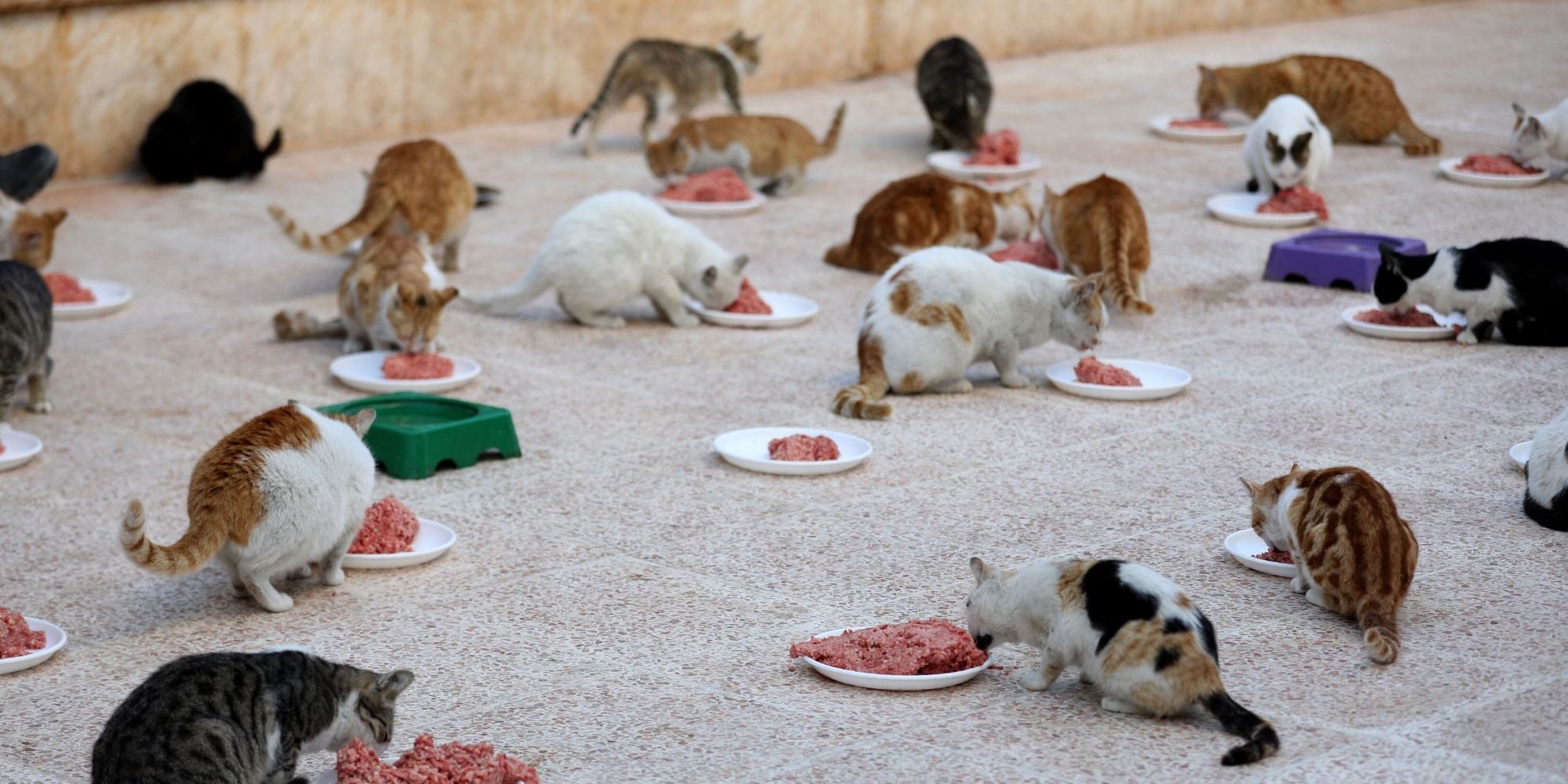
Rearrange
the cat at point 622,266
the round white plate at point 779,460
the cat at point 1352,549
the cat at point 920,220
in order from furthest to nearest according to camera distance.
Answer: the cat at point 920,220, the cat at point 622,266, the round white plate at point 779,460, the cat at point 1352,549

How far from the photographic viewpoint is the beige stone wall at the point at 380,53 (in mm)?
13266

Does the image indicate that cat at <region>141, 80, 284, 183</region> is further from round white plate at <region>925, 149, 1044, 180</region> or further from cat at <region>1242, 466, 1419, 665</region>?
cat at <region>1242, 466, 1419, 665</region>

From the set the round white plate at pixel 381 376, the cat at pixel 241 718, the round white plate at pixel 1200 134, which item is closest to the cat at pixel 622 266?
the round white plate at pixel 381 376

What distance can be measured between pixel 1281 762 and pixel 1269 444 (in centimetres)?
326

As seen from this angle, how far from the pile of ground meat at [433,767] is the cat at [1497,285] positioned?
20.1ft

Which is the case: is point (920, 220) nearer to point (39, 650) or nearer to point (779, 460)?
point (779, 460)

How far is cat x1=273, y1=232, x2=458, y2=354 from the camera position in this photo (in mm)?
8750

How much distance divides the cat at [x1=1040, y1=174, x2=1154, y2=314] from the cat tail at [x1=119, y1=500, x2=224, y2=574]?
17.6 ft

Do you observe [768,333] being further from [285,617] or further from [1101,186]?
[285,617]

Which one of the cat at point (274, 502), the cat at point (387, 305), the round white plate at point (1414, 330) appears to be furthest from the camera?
the round white plate at point (1414, 330)

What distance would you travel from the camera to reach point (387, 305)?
8.84 meters

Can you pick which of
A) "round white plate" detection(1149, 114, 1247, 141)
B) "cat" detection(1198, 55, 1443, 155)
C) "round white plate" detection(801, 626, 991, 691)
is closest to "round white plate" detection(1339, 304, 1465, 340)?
"round white plate" detection(801, 626, 991, 691)

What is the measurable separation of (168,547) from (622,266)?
4.40 m

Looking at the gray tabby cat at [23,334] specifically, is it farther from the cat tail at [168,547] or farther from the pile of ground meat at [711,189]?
the pile of ground meat at [711,189]
